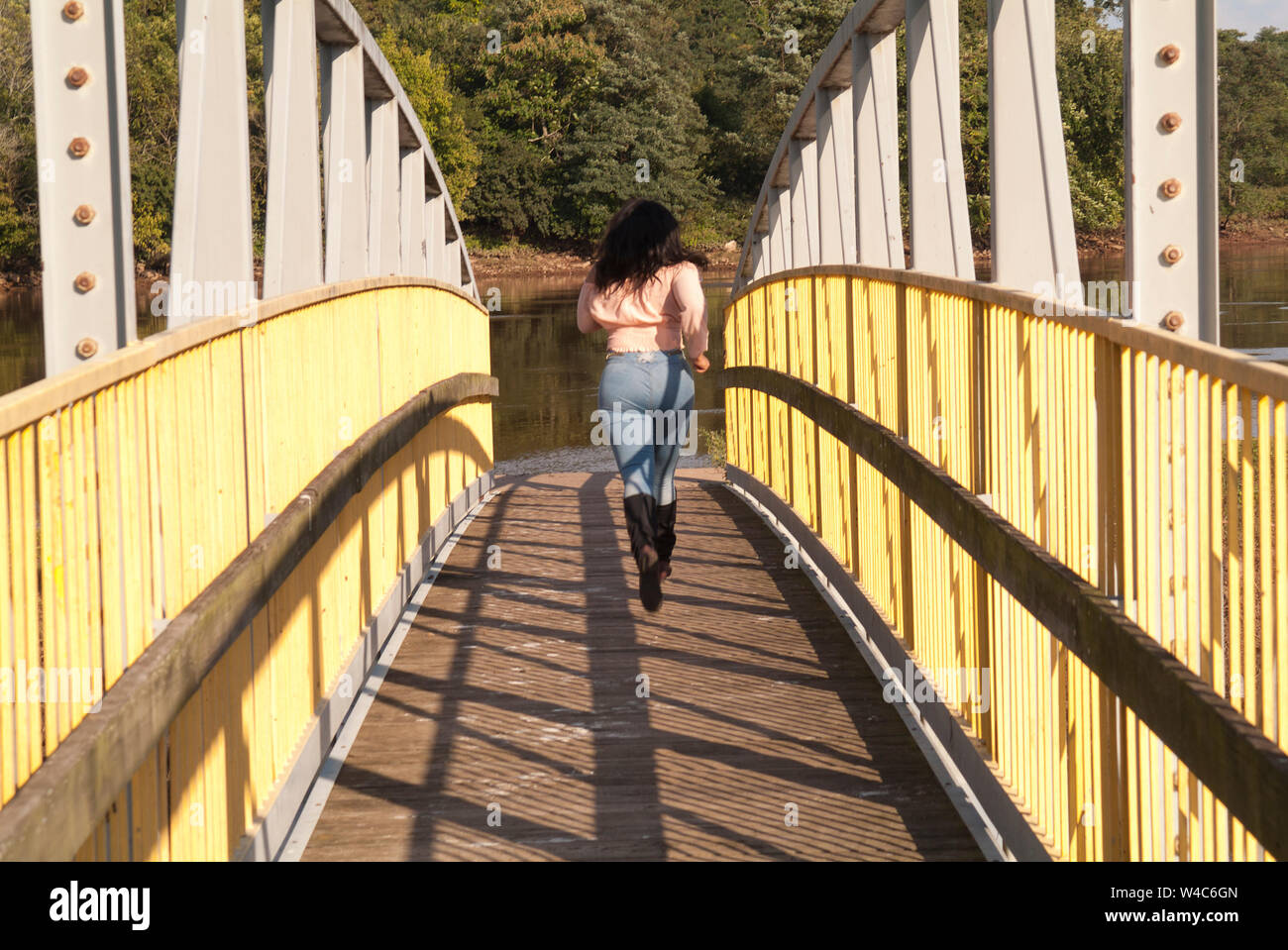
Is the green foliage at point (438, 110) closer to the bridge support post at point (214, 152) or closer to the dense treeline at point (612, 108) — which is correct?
the dense treeline at point (612, 108)

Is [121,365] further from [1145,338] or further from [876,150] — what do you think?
[876,150]

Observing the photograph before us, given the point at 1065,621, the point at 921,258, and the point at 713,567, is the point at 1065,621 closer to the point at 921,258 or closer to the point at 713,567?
the point at 921,258

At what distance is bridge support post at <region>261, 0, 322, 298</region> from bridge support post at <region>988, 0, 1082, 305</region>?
246 cm

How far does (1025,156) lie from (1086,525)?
178 cm

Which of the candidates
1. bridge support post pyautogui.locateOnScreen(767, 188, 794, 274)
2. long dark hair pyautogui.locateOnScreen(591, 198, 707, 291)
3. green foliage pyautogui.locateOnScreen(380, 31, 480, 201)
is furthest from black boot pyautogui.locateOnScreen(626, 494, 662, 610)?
green foliage pyautogui.locateOnScreen(380, 31, 480, 201)

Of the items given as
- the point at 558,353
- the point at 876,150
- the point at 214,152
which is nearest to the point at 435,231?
the point at 876,150

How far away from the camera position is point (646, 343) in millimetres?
6641

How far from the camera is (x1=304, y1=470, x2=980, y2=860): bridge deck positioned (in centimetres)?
490

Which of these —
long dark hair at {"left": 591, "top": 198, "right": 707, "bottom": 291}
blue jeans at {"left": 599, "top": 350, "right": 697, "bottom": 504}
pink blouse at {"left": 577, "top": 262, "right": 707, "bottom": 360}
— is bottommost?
blue jeans at {"left": 599, "top": 350, "right": 697, "bottom": 504}

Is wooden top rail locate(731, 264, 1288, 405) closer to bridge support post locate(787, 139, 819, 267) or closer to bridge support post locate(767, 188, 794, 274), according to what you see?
bridge support post locate(787, 139, 819, 267)

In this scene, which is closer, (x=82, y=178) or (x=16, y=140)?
(x=82, y=178)
